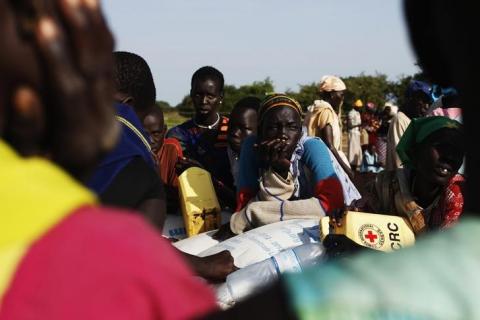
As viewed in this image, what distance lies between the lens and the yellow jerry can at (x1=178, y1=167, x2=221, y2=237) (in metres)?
4.68

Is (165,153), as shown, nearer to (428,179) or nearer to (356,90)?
(428,179)

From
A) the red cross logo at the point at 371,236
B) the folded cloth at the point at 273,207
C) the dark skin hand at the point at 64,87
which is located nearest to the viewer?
the dark skin hand at the point at 64,87

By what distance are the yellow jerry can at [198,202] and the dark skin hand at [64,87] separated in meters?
3.70

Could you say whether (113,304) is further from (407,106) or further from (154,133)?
(407,106)

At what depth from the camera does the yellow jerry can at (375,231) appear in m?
3.75

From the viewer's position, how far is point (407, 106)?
23.8 ft

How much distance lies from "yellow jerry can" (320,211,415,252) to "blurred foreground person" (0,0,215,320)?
288cm

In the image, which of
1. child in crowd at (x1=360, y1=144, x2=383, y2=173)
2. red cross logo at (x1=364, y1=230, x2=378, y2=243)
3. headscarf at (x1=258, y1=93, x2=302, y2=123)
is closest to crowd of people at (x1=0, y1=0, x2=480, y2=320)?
red cross logo at (x1=364, y1=230, x2=378, y2=243)

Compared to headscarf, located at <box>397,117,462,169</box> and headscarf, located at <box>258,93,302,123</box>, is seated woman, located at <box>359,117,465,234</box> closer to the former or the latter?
headscarf, located at <box>397,117,462,169</box>

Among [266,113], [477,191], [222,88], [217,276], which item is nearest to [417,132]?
[266,113]

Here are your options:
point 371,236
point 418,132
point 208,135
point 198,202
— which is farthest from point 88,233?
point 208,135

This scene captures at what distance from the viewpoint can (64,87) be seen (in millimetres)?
915

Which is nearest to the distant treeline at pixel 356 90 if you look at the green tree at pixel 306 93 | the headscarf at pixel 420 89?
the green tree at pixel 306 93

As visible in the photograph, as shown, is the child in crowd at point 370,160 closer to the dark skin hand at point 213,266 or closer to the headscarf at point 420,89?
the headscarf at point 420,89
